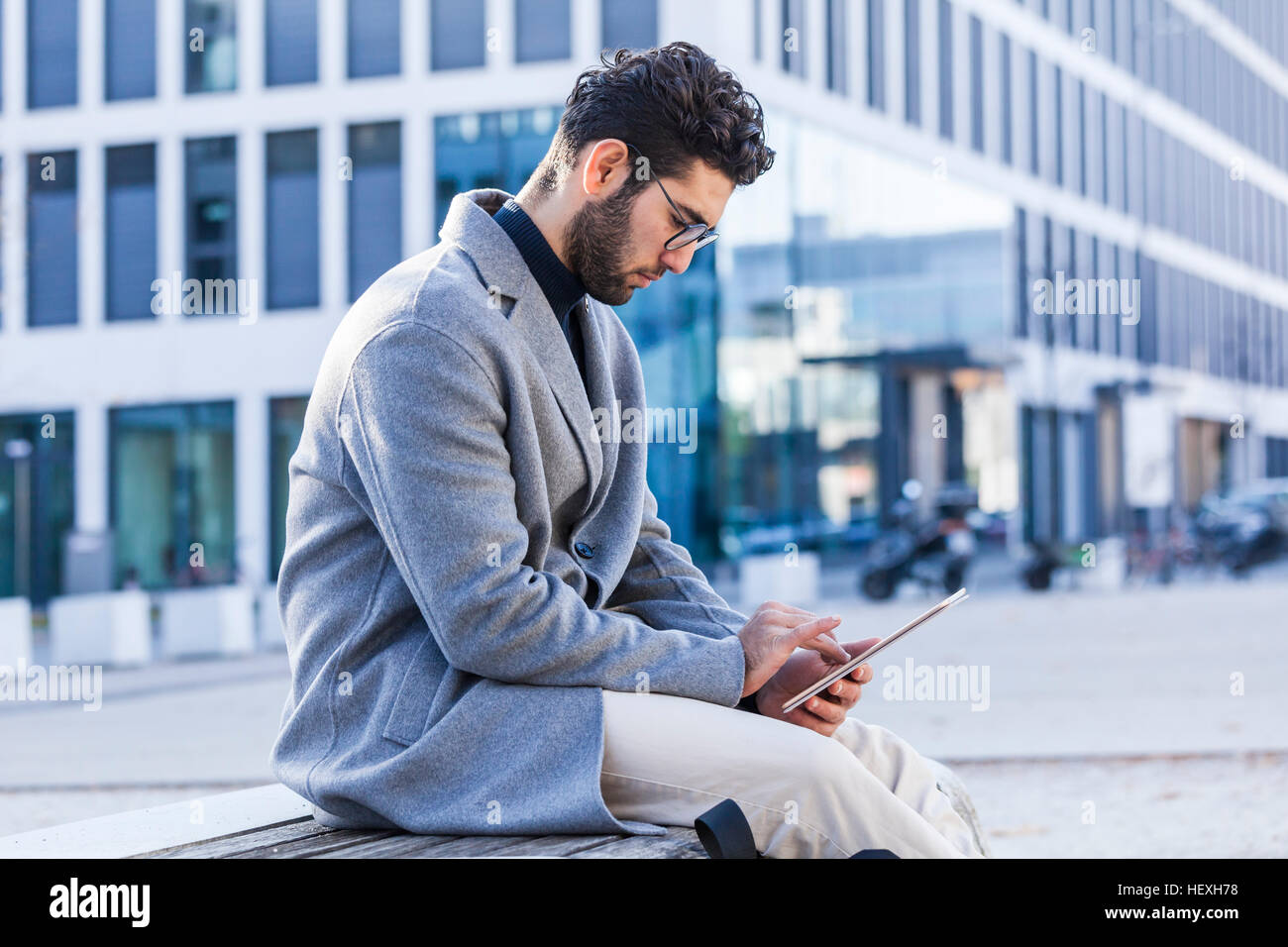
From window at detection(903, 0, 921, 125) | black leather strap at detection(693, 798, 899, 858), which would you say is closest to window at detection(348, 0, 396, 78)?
window at detection(903, 0, 921, 125)

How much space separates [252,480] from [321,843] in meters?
21.5

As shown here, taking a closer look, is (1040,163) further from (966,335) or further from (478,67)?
(478,67)

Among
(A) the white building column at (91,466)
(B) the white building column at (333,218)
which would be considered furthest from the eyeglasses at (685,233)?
(A) the white building column at (91,466)

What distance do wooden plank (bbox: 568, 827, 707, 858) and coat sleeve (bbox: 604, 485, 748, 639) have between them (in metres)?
0.50

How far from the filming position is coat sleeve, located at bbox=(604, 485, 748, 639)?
2.62 m

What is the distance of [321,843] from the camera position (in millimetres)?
2219

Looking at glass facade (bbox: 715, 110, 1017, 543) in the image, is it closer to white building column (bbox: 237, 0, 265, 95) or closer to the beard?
white building column (bbox: 237, 0, 265, 95)

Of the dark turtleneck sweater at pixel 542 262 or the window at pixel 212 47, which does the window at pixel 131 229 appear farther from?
the dark turtleneck sweater at pixel 542 262

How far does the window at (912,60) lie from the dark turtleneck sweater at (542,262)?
81.2 ft

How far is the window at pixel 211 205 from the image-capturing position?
22781 millimetres

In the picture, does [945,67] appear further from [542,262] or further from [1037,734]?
[542,262]

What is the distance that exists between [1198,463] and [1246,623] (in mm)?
28229

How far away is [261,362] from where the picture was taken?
22891 mm
